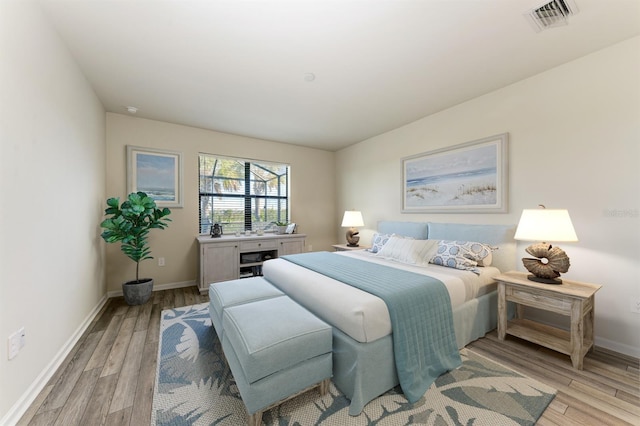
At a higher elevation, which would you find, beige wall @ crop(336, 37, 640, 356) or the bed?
beige wall @ crop(336, 37, 640, 356)

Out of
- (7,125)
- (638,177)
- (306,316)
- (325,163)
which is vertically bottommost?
(306,316)

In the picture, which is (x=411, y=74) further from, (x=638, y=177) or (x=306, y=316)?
(x=306, y=316)

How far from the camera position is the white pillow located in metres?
2.76

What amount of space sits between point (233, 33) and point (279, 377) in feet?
7.93

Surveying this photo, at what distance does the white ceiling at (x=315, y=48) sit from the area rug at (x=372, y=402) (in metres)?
2.55

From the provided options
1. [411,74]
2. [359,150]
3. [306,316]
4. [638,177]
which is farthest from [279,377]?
[359,150]

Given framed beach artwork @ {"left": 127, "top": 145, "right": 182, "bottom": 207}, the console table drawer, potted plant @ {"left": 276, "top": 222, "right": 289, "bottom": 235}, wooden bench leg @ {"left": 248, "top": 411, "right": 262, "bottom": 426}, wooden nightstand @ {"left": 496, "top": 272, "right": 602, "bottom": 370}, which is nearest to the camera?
wooden bench leg @ {"left": 248, "top": 411, "right": 262, "bottom": 426}

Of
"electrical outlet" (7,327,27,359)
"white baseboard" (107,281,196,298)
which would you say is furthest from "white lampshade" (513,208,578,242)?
"white baseboard" (107,281,196,298)

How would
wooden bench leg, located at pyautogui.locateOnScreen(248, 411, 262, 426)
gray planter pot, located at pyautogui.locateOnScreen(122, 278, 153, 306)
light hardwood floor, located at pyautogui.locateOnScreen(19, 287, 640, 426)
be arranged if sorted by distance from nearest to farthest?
wooden bench leg, located at pyautogui.locateOnScreen(248, 411, 262, 426), light hardwood floor, located at pyautogui.locateOnScreen(19, 287, 640, 426), gray planter pot, located at pyautogui.locateOnScreen(122, 278, 153, 306)

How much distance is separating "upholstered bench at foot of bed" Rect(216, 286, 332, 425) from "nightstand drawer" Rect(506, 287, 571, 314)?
177 cm

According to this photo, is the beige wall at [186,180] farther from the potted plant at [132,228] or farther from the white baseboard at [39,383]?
the white baseboard at [39,383]

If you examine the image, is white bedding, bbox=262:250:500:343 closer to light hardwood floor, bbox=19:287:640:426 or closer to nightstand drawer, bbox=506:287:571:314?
nightstand drawer, bbox=506:287:571:314

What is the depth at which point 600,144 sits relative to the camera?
219cm

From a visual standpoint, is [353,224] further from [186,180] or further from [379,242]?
[186,180]
